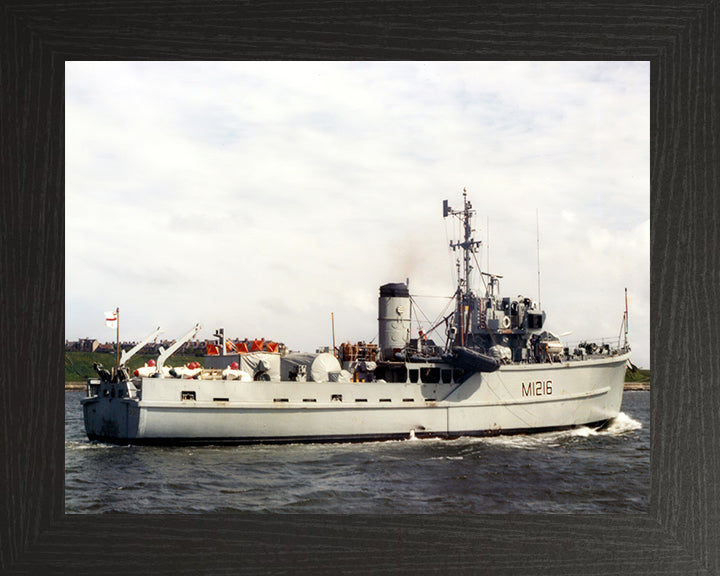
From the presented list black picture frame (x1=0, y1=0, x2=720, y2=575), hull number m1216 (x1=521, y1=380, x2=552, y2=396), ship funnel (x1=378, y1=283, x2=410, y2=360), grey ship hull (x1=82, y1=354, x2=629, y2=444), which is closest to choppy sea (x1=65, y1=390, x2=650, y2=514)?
grey ship hull (x1=82, y1=354, x2=629, y2=444)

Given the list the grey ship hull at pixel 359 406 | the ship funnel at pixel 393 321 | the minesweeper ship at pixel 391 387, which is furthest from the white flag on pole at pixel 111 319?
the ship funnel at pixel 393 321

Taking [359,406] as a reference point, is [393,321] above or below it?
above

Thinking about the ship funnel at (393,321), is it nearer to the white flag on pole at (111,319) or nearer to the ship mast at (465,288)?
the ship mast at (465,288)

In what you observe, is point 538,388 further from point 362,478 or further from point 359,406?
point 362,478

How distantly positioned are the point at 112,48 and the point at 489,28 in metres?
3.17

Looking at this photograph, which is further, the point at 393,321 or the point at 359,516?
the point at 393,321

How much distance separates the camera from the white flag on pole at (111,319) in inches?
335

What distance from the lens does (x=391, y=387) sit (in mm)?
16172

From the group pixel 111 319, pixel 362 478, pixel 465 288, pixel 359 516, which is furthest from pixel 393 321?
pixel 359 516

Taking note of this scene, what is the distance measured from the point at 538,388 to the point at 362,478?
7.76 meters

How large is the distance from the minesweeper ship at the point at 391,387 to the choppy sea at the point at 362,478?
0.48m

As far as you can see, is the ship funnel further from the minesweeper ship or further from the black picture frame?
the black picture frame

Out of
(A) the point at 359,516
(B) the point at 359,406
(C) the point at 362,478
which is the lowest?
(C) the point at 362,478

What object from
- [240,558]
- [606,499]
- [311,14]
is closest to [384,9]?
[311,14]
